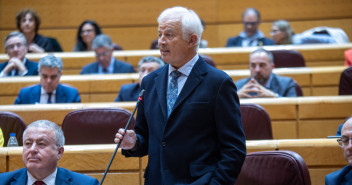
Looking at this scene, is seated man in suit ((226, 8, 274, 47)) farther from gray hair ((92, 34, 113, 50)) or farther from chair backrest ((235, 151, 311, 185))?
chair backrest ((235, 151, 311, 185))

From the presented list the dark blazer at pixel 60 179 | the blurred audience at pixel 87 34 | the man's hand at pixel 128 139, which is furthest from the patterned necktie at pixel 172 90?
the blurred audience at pixel 87 34

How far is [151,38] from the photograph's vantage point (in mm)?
5266

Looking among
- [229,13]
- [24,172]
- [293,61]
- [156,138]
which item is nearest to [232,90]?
[156,138]

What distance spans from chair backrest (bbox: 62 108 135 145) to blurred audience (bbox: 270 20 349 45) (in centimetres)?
219

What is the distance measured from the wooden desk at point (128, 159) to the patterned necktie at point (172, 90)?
0.64m

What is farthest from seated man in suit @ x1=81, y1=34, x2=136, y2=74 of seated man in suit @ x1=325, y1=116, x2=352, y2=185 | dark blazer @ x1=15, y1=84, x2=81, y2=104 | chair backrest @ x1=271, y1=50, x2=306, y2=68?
seated man in suit @ x1=325, y1=116, x2=352, y2=185

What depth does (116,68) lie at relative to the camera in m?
3.68

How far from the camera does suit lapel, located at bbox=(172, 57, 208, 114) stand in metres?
1.31

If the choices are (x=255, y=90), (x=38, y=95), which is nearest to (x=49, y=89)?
(x=38, y=95)

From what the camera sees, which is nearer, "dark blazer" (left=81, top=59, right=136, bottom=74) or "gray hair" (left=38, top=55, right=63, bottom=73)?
"gray hair" (left=38, top=55, right=63, bottom=73)

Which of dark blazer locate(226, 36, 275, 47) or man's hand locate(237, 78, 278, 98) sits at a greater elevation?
dark blazer locate(226, 36, 275, 47)

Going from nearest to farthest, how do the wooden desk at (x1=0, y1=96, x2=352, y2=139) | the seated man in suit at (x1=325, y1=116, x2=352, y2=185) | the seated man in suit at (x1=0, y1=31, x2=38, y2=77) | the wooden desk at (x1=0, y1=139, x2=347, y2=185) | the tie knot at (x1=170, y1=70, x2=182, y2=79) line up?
the tie knot at (x1=170, y1=70, x2=182, y2=79) → the seated man in suit at (x1=325, y1=116, x2=352, y2=185) → the wooden desk at (x1=0, y1=139, x2=347, y2=185) → the wooden desk at (x1=0, y1=96, x2=352, y2=139) → the seated man in suit at (x1=0, y1=31, x2=38, y2=77)

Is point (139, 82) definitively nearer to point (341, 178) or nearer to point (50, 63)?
point (50, 63)

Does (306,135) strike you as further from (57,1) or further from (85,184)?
(57,1)
